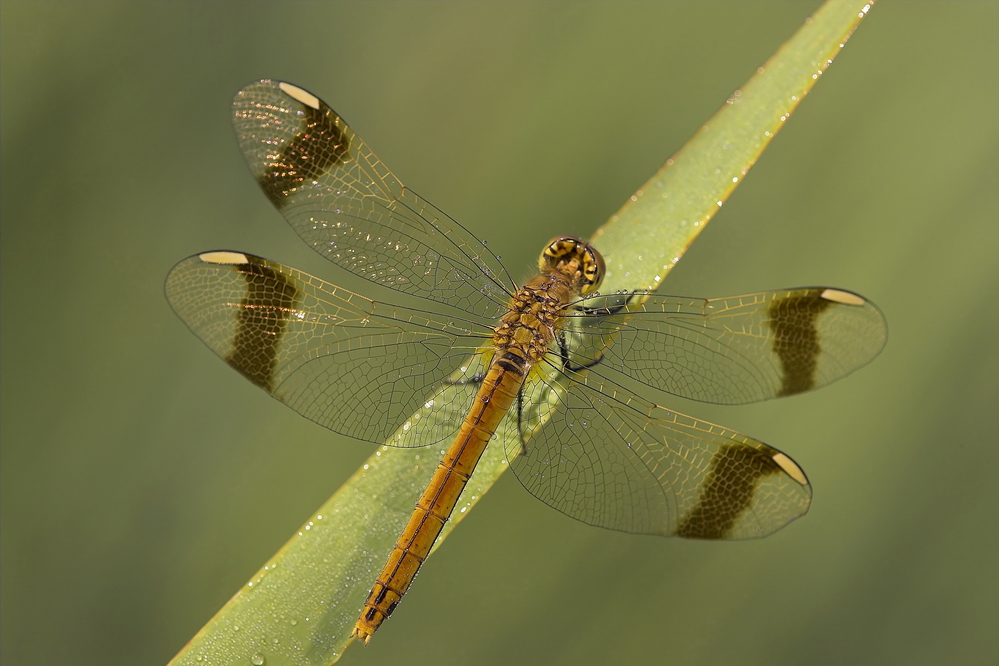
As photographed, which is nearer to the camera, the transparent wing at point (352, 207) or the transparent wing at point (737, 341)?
the transparent wing at point (737, 341)

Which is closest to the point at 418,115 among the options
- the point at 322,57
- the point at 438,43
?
the point at 438,43

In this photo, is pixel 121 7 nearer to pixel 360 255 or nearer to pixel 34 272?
pixel 34 272

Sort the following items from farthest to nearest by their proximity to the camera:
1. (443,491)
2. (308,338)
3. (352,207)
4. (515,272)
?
(515,272)
(352,207)
(308,338)
(443,491)

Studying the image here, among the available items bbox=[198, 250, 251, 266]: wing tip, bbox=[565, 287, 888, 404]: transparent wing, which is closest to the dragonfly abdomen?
bbox=[565, 287, 888, 404]: transparent wing

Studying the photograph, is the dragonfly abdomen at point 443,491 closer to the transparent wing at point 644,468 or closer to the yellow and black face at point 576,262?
the transparent wing at point 644,468

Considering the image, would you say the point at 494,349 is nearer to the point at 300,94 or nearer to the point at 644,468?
the point at 644,468

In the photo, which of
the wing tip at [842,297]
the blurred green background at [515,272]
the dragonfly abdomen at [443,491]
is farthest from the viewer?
the blurred green background at [515,272]

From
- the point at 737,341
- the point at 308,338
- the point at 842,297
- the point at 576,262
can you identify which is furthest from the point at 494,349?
the point at 842,297

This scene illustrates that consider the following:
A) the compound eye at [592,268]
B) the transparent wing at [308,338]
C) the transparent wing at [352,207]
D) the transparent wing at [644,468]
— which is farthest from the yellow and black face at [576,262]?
the transparent wing at [308,338]
